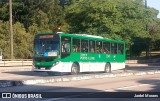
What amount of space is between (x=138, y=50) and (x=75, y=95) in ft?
195

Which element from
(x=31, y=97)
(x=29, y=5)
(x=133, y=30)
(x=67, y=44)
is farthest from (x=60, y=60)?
(x=29, y=5)

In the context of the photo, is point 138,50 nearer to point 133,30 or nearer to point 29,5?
point 133,30

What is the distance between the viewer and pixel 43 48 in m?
27.6

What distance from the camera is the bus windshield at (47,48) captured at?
27312 mm

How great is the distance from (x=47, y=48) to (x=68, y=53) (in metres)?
1.41

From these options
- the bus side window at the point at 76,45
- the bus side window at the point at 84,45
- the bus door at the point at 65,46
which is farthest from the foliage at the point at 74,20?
the bus door at the point at 65,46

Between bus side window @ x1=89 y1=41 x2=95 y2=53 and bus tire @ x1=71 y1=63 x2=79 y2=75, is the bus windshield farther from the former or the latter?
bus side window @ x1=89 y1=41 x2=95 y2=53

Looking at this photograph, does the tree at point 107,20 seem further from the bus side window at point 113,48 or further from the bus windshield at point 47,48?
the bus windshield at point 47,48

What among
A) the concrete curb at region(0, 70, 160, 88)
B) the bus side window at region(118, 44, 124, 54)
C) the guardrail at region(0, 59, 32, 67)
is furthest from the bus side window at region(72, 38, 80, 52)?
the guardrail at region(0, 59, 32, 67)

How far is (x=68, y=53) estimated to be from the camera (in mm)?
28000

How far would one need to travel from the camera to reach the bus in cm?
2731

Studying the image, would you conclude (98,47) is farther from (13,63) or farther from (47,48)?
(13,63)

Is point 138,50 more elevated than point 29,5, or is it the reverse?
point 29,5

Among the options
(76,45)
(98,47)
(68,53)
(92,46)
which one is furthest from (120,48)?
(68,53)
